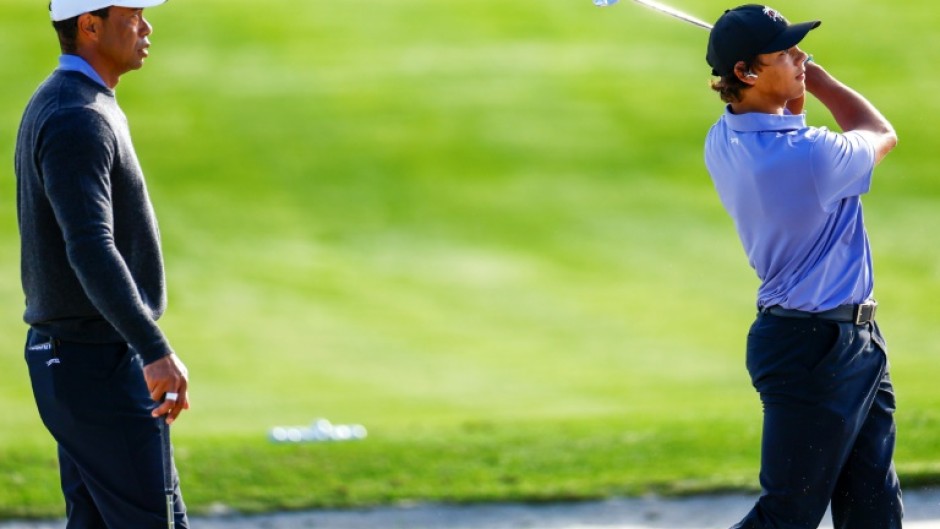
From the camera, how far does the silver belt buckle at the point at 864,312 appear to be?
4.49m

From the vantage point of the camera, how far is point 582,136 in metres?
13.7

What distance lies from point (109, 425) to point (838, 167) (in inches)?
84.7

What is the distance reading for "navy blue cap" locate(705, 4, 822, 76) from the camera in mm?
4469

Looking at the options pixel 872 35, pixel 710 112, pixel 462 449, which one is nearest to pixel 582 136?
pixel 710 112

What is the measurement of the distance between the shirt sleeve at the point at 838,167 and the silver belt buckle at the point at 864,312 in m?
0.31

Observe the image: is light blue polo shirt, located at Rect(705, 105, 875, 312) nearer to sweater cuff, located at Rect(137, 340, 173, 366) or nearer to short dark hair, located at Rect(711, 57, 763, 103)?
short dark hair, located at Rect(711, 57, 763, 103)

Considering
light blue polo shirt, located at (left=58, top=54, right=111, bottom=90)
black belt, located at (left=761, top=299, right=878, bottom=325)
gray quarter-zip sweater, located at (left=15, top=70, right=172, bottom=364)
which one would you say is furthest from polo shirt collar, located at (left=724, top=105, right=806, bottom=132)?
light blue polo shirt, located at (left=58, top=54, right=111, bottom=90)

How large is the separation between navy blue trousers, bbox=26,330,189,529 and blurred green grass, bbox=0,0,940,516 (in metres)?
2.28

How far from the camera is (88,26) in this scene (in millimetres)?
4293

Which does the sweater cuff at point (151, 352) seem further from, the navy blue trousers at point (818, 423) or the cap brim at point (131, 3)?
the navy blue trousers at point (818, 423)

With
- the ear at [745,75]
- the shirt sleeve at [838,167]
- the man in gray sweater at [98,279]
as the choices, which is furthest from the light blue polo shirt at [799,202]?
the man in gray sweater at [98,279]

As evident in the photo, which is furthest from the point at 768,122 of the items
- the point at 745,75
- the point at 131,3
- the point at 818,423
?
the point at 131,3

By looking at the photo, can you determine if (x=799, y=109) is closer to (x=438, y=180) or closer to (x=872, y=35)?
(x=438, y=180)

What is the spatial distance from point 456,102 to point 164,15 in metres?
3.92
